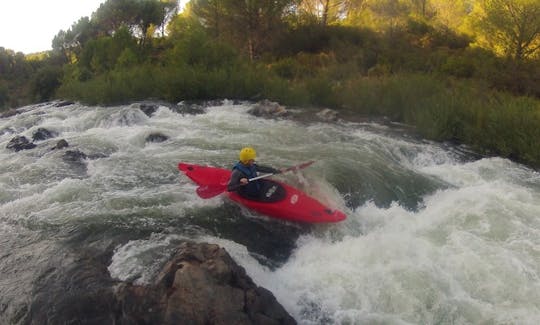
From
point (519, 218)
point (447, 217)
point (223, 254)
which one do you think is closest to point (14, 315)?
point (223, 254)

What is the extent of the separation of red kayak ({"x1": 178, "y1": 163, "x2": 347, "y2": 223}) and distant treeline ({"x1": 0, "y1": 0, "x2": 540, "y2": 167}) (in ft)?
14.8

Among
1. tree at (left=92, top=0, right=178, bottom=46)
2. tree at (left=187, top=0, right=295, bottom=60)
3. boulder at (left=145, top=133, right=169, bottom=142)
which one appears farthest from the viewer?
tree at (left=92, top=0, right=178, bottom=46)

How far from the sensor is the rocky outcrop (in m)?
3.13

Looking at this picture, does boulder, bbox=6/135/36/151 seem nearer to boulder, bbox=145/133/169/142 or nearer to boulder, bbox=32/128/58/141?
boulder, bbox=32/128/58/141

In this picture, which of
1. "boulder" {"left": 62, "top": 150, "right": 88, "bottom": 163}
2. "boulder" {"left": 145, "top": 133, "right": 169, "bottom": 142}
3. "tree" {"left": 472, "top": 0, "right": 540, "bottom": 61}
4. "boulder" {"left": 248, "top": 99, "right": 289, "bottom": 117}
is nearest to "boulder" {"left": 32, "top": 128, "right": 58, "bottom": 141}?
"boulder" {"left": 62, "top": 150, "right": 88, "bottom": 163}

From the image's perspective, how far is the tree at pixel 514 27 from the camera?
13.9 meters

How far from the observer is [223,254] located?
355 cm

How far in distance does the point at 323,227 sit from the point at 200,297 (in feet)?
7.18

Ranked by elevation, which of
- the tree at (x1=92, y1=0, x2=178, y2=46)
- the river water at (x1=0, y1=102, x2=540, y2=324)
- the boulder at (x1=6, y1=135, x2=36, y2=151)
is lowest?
the river water at (x1=0, y1=102, x2=540, y2=324)

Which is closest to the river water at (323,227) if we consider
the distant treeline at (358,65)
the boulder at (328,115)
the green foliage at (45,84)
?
the distant treeline at (358,65)

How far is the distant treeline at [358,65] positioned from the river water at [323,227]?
3.90ft

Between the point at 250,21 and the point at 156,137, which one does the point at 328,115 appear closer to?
the point at 156,137

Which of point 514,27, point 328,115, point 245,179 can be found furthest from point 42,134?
point 514,27

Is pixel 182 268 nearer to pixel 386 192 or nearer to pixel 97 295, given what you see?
pixel 97 295
